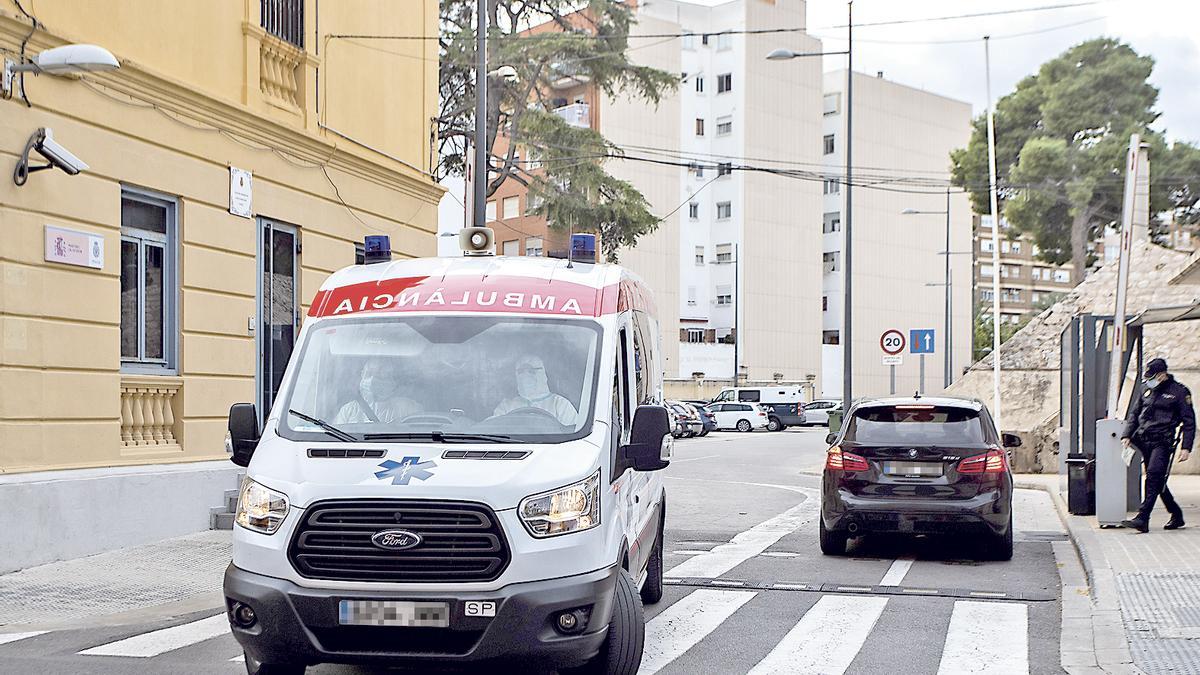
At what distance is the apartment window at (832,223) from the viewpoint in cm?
7525

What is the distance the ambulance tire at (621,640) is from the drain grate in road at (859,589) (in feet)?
12.5

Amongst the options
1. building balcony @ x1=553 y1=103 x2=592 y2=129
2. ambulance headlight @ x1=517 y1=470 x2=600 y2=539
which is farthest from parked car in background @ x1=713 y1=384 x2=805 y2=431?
ambulance headlight @ x1=517 y1=470 x2=600 y2=539

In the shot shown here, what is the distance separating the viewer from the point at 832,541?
12.3 m

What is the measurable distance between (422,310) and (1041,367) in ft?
89.5

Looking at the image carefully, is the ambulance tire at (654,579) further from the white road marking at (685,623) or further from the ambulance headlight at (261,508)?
the ambulance headlight at (261,508)

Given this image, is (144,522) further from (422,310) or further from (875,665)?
(875,665)

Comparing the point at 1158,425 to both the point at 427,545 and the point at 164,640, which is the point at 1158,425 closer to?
the point at 427,545

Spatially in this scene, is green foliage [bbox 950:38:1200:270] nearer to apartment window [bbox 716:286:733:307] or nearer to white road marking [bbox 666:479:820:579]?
apartment window [bbox 716:286:733:307]

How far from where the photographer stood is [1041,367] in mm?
31781

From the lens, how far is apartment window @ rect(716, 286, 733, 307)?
69981 millimetres

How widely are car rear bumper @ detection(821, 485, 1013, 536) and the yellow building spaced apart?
689 cm

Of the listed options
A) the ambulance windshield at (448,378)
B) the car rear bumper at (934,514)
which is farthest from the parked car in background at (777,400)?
the ambulance windshield at (448,378)

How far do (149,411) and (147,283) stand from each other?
4.33 feet

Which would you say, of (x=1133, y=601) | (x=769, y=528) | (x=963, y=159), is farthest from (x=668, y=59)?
(x=1133, y=601)
